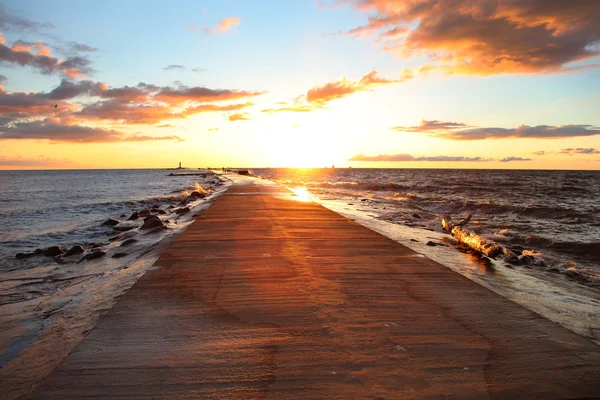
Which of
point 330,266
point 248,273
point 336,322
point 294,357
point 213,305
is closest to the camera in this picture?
point 294,357

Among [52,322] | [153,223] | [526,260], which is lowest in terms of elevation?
[526,260]

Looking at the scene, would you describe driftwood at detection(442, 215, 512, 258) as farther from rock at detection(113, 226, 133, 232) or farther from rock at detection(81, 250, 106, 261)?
rock at detection(113, 226, 133, 232)

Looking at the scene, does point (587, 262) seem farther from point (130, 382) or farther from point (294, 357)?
point (130, 382)

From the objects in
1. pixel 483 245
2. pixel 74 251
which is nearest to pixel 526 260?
pixel 483 245

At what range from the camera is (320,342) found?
9.57ft

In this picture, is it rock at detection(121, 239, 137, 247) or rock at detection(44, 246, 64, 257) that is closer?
rock at detection(44, 246, 64, 257)

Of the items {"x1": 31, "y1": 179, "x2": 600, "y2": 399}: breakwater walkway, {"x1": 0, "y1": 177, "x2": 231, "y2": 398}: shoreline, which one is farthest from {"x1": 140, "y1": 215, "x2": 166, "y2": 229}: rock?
{"x1": 31, "y1": 179, "x2": 600, "y2": 399}: breakwater walkway

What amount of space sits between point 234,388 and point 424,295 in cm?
257

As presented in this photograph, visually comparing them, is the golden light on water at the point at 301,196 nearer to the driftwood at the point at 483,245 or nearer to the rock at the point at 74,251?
the driftwood at the point at 483,245

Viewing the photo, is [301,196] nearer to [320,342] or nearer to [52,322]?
[52,322]

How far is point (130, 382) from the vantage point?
7.71 feet

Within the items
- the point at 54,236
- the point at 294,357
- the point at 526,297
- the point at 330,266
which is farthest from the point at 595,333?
the point at 54,236

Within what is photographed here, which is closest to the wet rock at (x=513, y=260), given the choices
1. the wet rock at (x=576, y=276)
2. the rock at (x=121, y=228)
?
the wet rock at (x=576, y=276)

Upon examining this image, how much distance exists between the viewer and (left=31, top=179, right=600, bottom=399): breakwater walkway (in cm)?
233
